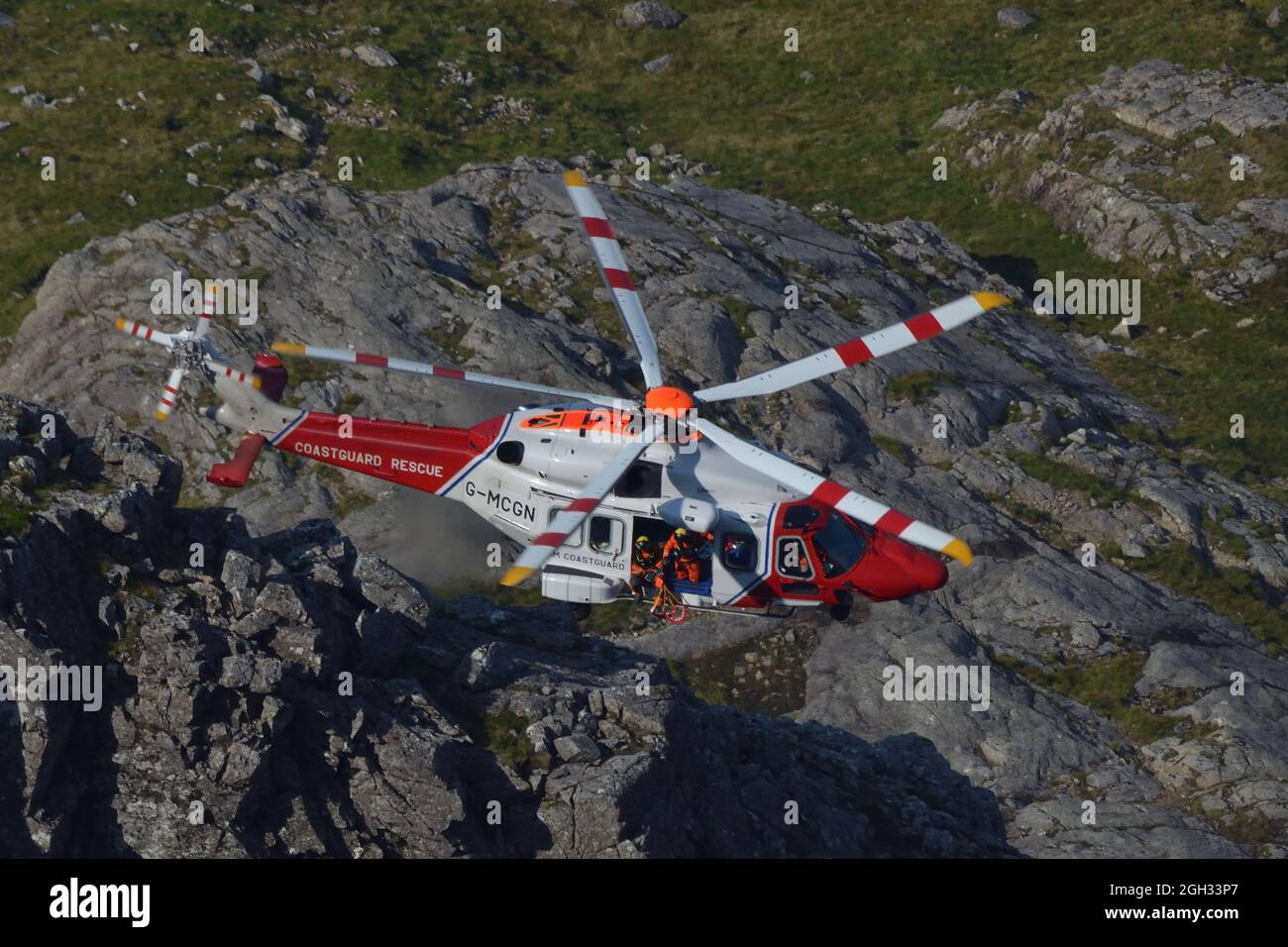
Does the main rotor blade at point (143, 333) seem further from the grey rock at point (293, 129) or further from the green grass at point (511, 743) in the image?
the grey rock at point (293, 129)

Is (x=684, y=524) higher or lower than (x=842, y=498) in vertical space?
lower

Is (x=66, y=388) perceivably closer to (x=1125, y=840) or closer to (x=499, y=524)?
(x=499, y=524)

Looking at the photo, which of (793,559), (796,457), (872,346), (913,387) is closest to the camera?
(872,346)

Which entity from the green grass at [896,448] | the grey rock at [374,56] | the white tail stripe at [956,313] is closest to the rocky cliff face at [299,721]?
the white tail stripe at [956,313]

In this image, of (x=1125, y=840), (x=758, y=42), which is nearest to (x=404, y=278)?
(x=1125, y=840)

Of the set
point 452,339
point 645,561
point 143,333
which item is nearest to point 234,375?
point 143,333

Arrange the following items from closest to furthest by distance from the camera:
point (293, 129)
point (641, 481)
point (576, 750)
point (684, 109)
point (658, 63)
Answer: point (576, 750), point (641, 481), point (293, 129), point (684, 109), point (658, 63)

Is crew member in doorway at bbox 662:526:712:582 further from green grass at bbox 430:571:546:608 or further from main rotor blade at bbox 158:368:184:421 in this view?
main rotor blade at bbox 158:368:184:421

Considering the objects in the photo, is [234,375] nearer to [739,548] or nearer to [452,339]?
[739,548]
